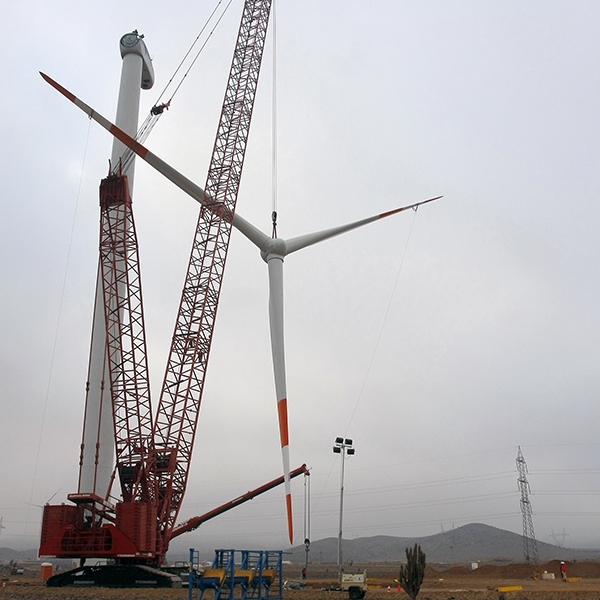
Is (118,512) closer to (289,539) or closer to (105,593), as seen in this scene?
(105,593)

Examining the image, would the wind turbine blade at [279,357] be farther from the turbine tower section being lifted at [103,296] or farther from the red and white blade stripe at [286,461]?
the turbine tower section being lifted at [103,296]

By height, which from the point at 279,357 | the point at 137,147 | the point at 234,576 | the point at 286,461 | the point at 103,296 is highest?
the point at 137,147

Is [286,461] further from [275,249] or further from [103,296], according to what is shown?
[103,296]

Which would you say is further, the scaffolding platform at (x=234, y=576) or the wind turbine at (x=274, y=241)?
the wind turbine at (x=274, y=241)

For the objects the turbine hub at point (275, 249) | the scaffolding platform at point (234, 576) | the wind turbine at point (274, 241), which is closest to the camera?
the scaffolding platform at point (234, 576)

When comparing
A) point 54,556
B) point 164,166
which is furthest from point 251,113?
point 54,556

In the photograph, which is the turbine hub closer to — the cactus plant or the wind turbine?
the wind turbine

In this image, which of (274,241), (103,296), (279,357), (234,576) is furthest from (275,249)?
(234,576)

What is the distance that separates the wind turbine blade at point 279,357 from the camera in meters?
38.2

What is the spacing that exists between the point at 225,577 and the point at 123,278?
3447 centimetres

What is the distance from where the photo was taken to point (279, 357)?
4347 cm

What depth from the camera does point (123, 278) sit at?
58.2 m

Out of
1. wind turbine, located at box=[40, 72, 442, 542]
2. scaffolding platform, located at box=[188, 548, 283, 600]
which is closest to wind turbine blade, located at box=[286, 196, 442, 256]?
wind turbine, located at box=[40, 72, 442, 542]

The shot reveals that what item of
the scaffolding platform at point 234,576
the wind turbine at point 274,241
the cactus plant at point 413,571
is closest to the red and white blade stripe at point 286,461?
the wind turbine at point 274,241
